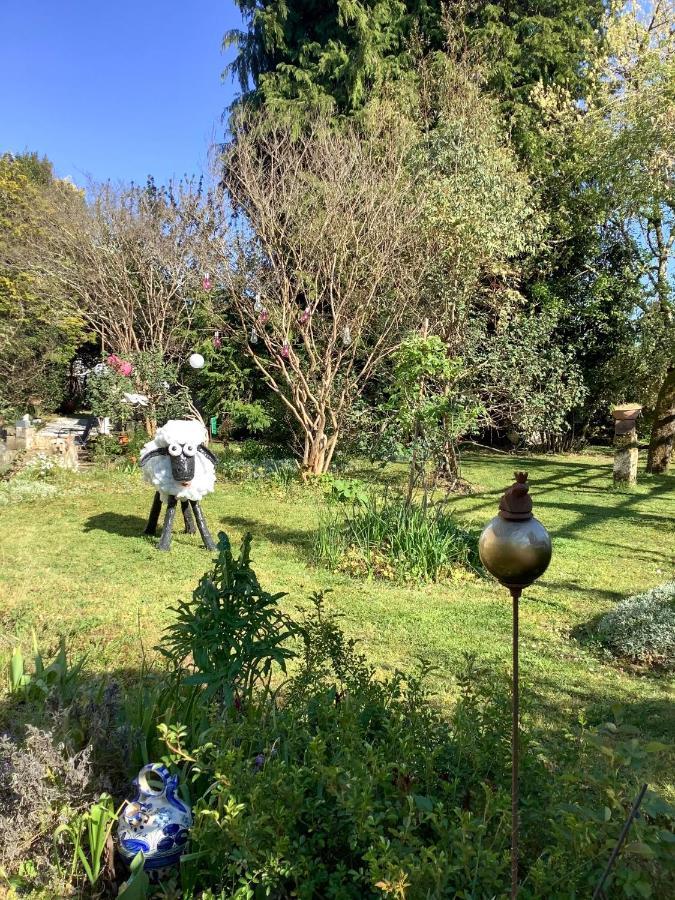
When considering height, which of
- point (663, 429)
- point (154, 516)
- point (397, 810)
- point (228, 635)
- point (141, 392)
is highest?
point (141, 392)

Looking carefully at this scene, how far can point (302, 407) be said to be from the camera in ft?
30.9

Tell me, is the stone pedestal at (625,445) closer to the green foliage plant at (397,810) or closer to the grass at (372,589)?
the grass at (372,589)

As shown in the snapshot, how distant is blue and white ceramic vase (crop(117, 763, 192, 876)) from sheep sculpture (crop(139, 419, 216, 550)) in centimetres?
400

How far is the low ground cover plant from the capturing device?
4.54 feet

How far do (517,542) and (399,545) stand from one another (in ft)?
13.7

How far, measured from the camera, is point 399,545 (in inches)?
214

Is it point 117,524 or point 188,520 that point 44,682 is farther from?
point 117,524

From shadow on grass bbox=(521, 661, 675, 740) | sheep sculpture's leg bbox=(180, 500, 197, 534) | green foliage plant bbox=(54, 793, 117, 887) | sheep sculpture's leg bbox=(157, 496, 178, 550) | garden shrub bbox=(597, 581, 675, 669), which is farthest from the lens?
sheep sculpture's leg bbox=(180, 500, 197, 534)

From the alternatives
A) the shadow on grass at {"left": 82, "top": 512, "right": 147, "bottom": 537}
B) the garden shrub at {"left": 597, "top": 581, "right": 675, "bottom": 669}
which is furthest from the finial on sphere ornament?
the shadow on grass at {"left": 82, "top": 512, "right": 147, "bottom": 537}

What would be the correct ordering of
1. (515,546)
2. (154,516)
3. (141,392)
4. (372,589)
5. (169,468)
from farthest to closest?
(141,392), (154,516), (169,468), (372,589), (515,546)

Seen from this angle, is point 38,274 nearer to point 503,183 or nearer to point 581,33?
point 503,183

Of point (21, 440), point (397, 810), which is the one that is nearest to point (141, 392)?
point (21, 440)

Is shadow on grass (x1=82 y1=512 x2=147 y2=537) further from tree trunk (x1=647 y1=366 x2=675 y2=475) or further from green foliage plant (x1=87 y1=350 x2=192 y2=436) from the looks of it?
tree trunk (x1=647 y1=366 x2=675 y2=475)

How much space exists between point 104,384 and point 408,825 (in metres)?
10.5
